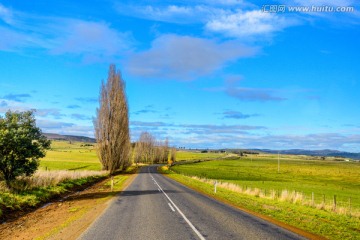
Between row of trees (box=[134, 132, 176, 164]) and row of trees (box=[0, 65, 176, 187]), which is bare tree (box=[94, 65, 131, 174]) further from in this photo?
row of trees (box=[134, 132, 176, 164])

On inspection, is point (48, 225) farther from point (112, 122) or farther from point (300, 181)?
point (300, 181)

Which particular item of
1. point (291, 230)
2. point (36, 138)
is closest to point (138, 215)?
point (291, 230)

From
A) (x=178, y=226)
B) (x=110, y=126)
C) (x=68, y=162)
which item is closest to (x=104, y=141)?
(x=110, y=126)

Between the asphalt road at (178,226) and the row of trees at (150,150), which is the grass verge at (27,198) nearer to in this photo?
the asphalt road at (178,226)

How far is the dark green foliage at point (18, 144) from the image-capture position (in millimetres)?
18391

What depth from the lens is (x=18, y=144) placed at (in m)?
18.6

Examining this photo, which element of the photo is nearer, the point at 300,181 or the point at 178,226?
the point at 178,226

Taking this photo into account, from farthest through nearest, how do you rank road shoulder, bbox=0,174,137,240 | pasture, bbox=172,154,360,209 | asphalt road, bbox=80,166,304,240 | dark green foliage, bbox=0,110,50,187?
pasture, bbox=172,154,360,209 → dark green foliage, bbox=0,110,50,187 → road shoulder, bbox=0,174,137,240 → asphalt road, bbox=80,166,304,240

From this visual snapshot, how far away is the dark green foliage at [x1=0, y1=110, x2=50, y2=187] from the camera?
1839 cm

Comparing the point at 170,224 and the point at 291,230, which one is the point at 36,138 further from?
the point at 291,230

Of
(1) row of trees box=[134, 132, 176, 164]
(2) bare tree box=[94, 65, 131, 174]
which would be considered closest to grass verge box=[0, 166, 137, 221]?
(2) bare tree box=[94, 65, 131, 174]

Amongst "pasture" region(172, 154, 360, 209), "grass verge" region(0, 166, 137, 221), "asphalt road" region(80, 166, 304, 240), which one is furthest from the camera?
"pasture" region(172, 154, 360, 209)

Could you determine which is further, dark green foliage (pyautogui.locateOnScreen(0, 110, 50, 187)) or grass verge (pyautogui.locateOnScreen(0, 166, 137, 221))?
dark green foliage (pyautogui.locateOnScreen(0, 110, 50, 187))

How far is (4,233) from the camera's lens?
38.2 feet
